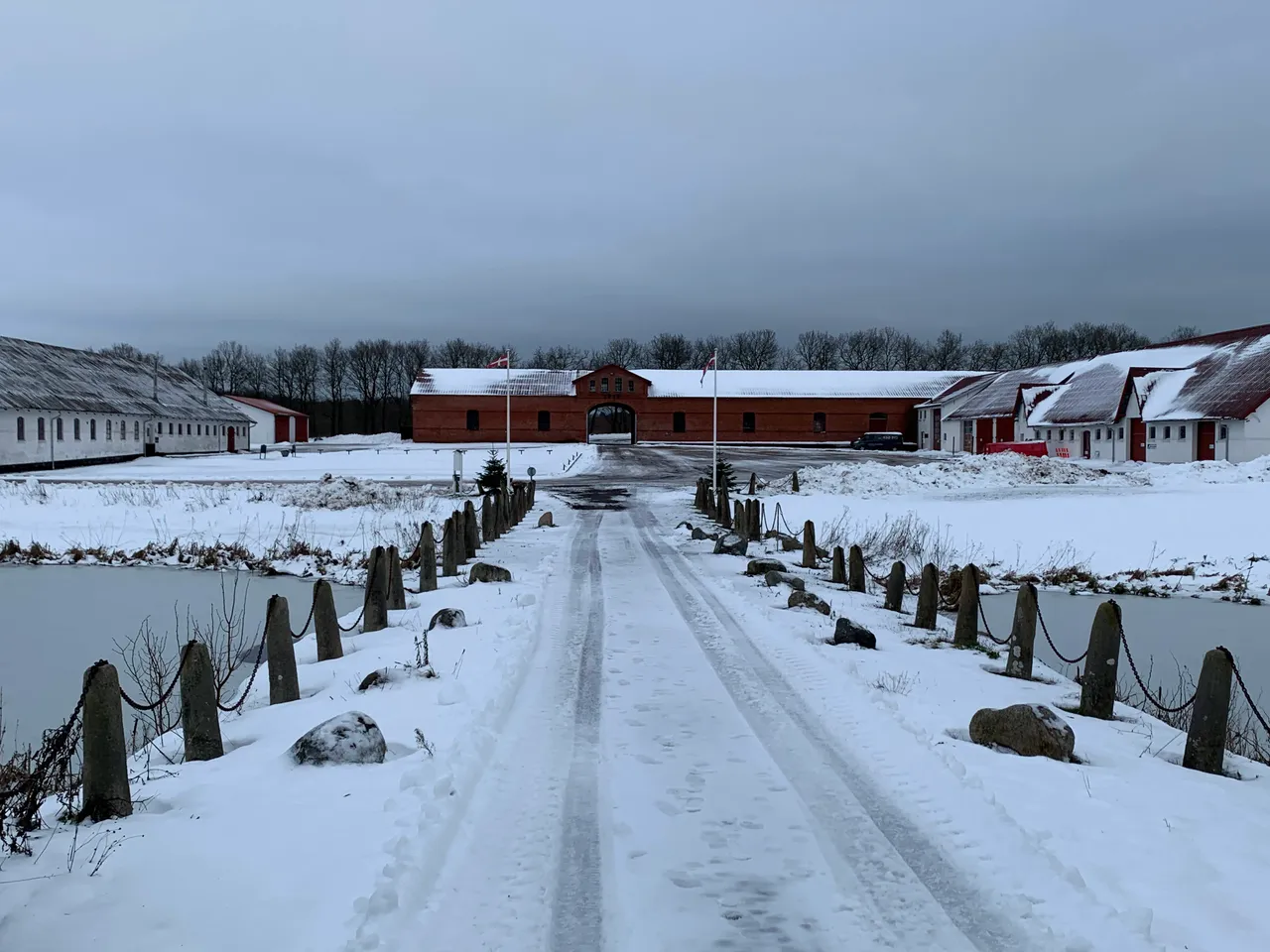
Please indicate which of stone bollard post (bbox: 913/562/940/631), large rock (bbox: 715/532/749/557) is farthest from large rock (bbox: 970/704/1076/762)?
large rock (bbox: 715/532/749/557)

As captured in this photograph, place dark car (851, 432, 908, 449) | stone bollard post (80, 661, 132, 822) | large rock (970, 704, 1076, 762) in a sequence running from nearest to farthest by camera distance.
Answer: stone bollard post (80, 661, 132, 822)
large rock (970, 704, 1076, 762)
dark car (851, 432, 908, 449)

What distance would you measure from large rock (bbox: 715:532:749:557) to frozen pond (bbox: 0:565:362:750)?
6.31 metres

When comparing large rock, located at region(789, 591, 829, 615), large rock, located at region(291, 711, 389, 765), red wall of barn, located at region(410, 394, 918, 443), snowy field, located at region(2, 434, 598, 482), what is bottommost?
large rock, located at region(291, 711, 389, 765)

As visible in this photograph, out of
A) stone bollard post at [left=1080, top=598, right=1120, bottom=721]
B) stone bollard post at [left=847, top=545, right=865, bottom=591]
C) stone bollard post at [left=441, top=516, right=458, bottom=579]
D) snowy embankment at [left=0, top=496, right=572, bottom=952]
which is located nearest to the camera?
snowy embankment at [left=0, top=496, right=572, bottom=952]

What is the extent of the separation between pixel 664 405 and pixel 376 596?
60987 millimetres

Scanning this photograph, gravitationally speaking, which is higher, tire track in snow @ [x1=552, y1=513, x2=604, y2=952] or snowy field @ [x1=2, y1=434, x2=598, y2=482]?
snowy field @ [x1=2, y1=434, x2=598, y2=482]

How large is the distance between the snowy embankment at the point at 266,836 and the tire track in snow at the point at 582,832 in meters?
0.61

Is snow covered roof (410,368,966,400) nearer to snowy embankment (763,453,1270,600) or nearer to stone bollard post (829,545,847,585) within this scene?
snowy embankment (763,453,1270,600)

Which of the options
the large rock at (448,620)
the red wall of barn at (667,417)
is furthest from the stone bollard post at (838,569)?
the red wall of barn at (667,417)

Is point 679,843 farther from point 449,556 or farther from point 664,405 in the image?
point 664,405

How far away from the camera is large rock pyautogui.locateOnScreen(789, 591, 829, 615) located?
11.1 m

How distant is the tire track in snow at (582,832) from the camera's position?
3.93 m

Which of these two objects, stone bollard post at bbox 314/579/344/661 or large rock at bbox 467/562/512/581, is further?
large rock at bbox 467/562/512/581

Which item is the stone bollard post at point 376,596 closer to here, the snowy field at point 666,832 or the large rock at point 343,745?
the snowy field at point 666,832
